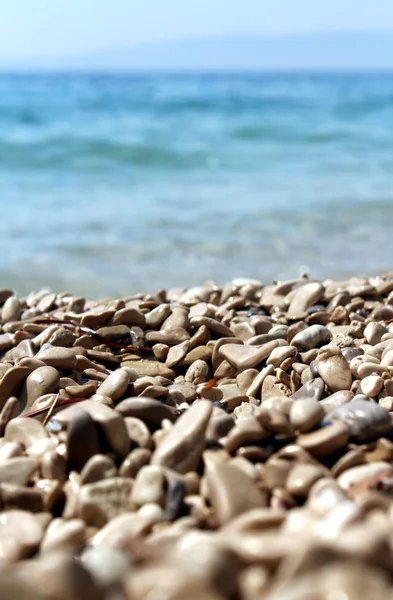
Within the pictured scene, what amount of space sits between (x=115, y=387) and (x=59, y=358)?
316 mm

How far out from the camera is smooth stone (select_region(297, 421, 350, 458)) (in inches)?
66.8

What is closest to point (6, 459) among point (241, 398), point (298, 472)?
point (298, 472)

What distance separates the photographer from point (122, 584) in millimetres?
1195

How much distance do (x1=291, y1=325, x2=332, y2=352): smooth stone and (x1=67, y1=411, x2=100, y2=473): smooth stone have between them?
1.17 metres

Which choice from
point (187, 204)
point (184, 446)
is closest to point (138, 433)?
point (184, 446)

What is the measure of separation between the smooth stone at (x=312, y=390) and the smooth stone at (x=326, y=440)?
63cm

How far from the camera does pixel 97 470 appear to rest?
5.58ft

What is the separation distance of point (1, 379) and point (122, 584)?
4.44 feet

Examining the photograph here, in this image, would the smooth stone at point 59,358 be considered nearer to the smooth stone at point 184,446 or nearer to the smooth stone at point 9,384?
the smooth stone at point 9,384

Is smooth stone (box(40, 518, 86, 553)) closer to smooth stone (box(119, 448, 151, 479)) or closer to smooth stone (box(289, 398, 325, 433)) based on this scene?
smooth stone (box(119, 448, 151, 479))

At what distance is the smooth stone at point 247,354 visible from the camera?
8.86 ft

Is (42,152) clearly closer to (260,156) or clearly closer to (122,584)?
(260,156)

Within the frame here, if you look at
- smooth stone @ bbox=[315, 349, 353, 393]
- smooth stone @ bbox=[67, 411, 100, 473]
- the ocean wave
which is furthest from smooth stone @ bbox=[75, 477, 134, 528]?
the ocean wave

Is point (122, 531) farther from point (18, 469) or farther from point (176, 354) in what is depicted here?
point (176, 354)
